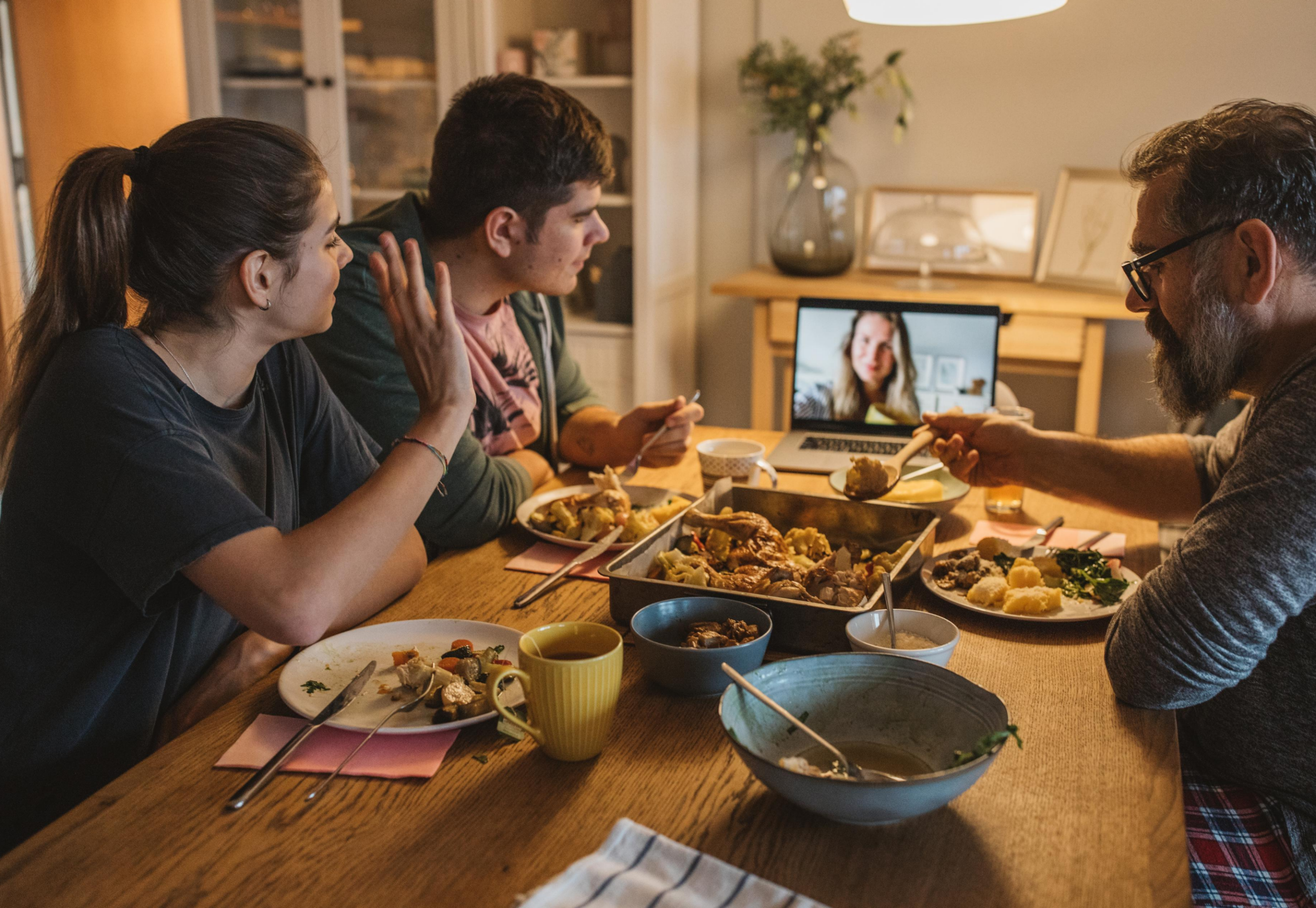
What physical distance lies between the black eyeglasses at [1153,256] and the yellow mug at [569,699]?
799mm

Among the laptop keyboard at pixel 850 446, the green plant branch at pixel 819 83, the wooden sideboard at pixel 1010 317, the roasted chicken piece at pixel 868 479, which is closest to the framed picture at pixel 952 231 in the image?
the wooden sideboard at pixel 1010 317

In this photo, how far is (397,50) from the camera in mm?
3453

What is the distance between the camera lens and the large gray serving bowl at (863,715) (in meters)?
0.86

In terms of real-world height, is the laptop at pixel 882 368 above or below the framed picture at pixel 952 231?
below

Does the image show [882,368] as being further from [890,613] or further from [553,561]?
[890,613]

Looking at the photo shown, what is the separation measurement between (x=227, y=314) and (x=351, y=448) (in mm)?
314

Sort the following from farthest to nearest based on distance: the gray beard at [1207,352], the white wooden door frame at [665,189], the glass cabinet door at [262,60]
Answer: the glass cabinet door at [262,60], the white wooden door frame at [665,189], the gray beard at [1207,352]

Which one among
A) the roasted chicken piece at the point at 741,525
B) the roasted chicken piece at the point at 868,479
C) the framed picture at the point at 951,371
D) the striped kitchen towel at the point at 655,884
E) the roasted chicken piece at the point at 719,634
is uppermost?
the framed picture at the point at 951,371

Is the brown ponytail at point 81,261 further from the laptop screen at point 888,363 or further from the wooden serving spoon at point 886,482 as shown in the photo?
the laptop screen at point 888,363

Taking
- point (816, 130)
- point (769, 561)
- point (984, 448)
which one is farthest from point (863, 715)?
point (816, 130)

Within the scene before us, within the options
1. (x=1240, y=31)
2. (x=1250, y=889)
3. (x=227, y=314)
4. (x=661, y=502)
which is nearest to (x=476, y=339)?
Answer: (x=661, y=502)

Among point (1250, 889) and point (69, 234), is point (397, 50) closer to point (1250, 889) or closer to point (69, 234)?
point (69, 234)

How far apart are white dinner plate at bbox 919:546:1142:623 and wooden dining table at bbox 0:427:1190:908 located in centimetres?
18

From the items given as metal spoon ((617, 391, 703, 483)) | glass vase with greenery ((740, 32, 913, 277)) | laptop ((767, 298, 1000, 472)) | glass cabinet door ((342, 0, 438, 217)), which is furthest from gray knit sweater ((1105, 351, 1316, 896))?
glass cabinet door ((342, 0, 438, 217))
